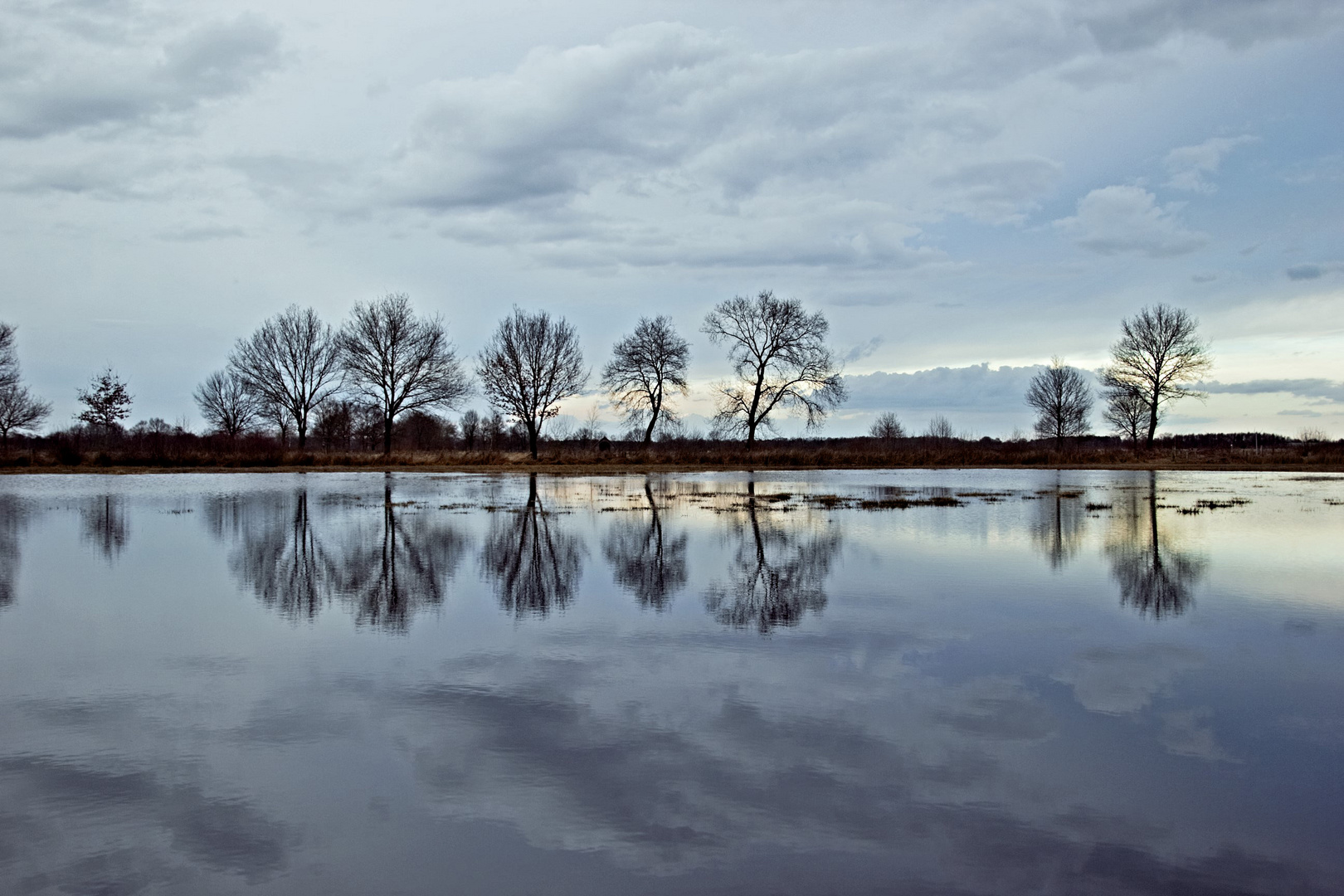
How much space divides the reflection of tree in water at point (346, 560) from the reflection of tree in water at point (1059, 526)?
885cm

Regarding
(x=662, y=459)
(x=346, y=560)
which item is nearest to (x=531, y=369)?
(x=662, y=459)

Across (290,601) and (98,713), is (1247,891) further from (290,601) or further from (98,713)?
(290,601)

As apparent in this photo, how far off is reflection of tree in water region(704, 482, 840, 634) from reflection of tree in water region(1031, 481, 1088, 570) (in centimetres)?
335

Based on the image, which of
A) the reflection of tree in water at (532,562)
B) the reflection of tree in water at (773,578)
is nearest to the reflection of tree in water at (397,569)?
the reflection of tree in water at (532,562)

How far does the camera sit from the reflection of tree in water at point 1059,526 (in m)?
14.0

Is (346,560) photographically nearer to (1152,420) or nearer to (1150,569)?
(1150,569)

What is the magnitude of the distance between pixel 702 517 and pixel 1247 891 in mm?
15803

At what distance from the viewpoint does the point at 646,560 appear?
13266 millimetres

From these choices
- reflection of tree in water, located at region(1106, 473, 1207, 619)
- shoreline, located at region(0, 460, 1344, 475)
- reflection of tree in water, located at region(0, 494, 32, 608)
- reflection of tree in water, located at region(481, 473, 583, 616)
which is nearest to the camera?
reflection of tree in water, located at region(1106, 473, 1207, 619)

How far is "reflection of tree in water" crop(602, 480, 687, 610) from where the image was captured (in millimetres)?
10773

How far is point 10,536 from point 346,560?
7.75 metres

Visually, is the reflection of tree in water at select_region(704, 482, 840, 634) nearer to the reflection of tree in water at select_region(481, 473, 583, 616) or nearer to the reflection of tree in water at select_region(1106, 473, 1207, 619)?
the reflection of tree in water at select_region(481, 473, 583, 616)

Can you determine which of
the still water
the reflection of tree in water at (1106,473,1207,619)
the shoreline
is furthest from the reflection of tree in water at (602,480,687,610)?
the shoreline

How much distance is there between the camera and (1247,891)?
380 cm
